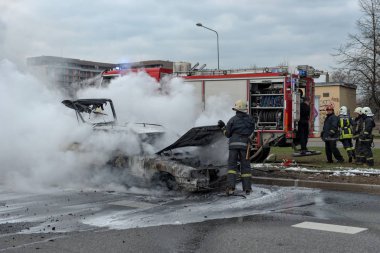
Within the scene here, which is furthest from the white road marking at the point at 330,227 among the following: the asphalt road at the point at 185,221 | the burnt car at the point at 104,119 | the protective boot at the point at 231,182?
the burnt car at the point at 104,119

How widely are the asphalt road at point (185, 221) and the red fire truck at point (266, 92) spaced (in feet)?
14.4

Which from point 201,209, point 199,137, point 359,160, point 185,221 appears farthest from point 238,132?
point 359,160

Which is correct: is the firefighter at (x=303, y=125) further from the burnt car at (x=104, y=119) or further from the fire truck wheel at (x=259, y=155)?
the burnt car at (x=104, y=119)

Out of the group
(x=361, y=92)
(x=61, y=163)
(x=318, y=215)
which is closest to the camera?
(x=318, y=215)

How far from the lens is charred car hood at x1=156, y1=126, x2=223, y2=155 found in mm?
8836

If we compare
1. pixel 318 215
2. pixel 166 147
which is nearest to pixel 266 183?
pixel 166 147

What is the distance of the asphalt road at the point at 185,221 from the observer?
5.31 m

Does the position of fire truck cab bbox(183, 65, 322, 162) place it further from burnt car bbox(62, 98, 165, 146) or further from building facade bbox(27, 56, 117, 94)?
building facade bbox(27, 56, 117, 94)

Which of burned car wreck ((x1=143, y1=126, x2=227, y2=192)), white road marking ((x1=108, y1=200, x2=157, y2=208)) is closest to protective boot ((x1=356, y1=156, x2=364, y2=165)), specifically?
burned car wreck ((x1=143, y1=126, x2=227, y2=192))

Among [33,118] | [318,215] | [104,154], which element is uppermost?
[33,118]

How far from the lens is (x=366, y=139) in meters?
12.2

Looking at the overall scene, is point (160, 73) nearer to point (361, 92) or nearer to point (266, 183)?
point (266, 183)

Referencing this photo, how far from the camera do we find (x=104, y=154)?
9633 millimetres

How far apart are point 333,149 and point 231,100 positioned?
10.8 feet
